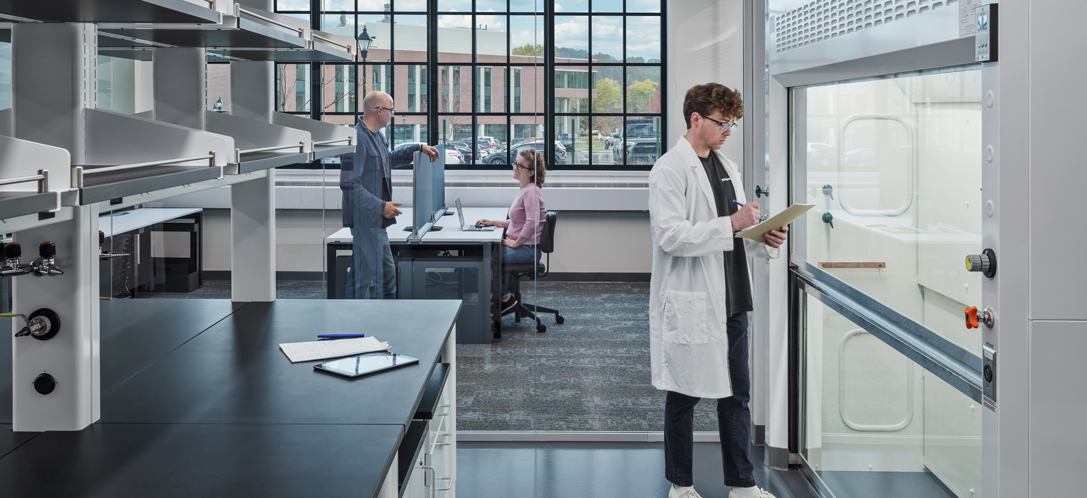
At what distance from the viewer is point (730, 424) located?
2.89 meters

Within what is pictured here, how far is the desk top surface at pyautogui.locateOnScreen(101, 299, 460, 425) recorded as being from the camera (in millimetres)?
1694

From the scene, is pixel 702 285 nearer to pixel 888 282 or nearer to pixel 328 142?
pixel 888 282

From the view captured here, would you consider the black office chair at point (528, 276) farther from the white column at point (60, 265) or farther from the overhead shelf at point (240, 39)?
the white column at point (60, 265)

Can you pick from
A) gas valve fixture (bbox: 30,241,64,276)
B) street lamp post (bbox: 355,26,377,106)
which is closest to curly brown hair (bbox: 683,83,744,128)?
street lamp post (bbox: 355,26,377,106)

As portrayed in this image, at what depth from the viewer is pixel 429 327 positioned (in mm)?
2564

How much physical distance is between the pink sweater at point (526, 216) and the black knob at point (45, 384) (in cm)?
228

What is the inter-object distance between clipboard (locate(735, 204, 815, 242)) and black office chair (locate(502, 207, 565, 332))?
128cm

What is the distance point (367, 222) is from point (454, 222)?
0.40m

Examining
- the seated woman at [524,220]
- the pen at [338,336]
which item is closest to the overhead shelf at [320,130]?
the pen at [338,336]

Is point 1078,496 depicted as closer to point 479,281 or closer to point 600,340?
point 600,340

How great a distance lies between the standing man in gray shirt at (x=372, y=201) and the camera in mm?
3621

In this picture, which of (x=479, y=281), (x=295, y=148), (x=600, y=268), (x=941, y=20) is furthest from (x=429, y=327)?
(x=941, y=20)

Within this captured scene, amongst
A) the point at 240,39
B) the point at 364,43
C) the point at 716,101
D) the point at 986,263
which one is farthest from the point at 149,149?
the point at 364,43

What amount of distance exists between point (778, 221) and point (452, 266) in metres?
1.73
